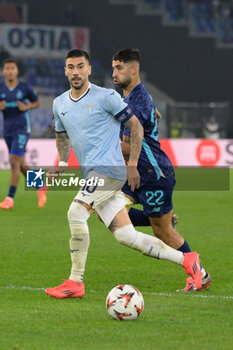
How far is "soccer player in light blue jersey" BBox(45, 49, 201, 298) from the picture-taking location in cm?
584

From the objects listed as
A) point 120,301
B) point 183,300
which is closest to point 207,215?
point 183,300

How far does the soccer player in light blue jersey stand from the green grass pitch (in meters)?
0.40

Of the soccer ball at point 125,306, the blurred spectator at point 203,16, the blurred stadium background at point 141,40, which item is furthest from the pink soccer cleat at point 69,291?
the blurred spectator at point 203,16

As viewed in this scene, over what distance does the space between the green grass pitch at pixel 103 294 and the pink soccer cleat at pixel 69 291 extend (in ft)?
0.22

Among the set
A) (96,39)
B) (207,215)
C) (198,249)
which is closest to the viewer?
(198,249)

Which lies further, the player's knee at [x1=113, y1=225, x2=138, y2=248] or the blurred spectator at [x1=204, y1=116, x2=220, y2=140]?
the blurred spectator at [x1=204, y1=116, x2=220, y2=140]

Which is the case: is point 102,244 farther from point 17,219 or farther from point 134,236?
point 134,236

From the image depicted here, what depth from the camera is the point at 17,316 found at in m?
5.20

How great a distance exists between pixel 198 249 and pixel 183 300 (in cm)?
312

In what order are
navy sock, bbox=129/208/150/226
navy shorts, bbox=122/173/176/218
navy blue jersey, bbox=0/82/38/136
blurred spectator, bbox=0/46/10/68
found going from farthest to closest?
1. blurred spectator, bbox=0/46/10/68
2. navy blue jersey, bbox=0/82/38/136
3. navy sock, bbox=129/208/150/226
4. navy shorts, bbox=122/173/176/218

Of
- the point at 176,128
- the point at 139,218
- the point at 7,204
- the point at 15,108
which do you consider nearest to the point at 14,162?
the point at 7,204

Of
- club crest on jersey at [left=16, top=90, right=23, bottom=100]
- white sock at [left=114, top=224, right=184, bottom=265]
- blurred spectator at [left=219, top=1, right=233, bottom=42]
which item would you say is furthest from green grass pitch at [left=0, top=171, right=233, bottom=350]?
blurred spectator at [left=219, top=1, right=233, bottom=42]

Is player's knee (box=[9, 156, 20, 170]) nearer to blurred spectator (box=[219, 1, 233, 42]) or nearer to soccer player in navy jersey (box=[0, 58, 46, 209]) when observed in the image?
soccer player in navy jersey (box=[0, 58, 46, 209])

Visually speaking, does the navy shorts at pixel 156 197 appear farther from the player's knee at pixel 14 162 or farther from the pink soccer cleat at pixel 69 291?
the player's knee at pixel 14 162
